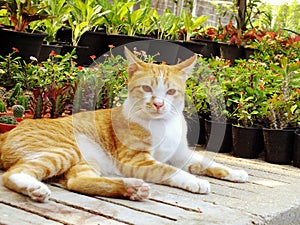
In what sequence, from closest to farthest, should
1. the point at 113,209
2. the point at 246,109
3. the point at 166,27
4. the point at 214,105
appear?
the point at 113,209, the point at 214,105, the point at 246,109, the point at 166,27

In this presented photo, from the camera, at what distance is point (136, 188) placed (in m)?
3.09

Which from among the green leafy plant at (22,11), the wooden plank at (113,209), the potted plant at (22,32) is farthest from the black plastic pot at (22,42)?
the wooden plank at (113,209)

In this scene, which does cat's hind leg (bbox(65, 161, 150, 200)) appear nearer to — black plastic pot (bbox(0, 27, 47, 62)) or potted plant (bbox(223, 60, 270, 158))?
potted plant (bbox(223, 60, 270, 158))

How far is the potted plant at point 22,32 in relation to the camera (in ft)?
19.0

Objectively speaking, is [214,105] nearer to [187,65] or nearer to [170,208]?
[187,65]

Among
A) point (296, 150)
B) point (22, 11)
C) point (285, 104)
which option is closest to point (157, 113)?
point (296, 150)

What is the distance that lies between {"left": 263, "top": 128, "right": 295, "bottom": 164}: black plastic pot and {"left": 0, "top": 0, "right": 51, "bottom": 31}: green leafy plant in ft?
8.00

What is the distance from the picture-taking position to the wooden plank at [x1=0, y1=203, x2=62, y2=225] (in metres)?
2.63

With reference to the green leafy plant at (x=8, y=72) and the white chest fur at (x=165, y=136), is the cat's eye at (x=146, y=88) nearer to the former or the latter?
the white chest fur at (x=165, y=136)

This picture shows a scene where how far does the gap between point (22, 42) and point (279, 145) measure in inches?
107

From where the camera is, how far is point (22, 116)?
4.61 m

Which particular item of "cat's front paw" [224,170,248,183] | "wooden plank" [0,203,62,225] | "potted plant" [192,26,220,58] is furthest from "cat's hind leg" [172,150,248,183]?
"potted plant" [192,26,220,58]

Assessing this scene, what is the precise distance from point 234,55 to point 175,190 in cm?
528

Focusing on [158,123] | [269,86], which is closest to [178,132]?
[158,123]
